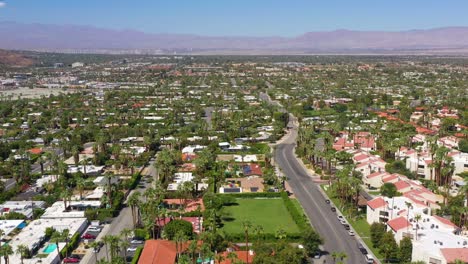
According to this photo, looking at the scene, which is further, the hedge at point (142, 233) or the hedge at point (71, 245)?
the hedge at point (142, 233)

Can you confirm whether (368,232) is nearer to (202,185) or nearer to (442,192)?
(442,192)

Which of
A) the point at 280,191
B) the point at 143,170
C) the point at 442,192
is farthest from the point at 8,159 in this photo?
the point at 442,192

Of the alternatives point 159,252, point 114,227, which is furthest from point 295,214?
point 114,227

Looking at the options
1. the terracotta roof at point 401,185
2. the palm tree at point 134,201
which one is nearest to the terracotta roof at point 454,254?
the terracotta roof at point 401,185

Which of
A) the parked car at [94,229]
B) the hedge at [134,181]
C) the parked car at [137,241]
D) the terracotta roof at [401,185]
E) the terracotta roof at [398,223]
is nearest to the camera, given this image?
the terracotta roof at [398,223]

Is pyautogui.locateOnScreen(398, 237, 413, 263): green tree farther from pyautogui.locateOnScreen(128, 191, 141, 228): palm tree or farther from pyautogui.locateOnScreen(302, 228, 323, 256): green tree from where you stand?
pyautogui.locateOnScreen(128, 191, 141, 228): palm tree

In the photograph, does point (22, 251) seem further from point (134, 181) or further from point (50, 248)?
point (134, 181)

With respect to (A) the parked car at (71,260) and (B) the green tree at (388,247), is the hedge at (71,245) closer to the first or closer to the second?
(A) the parked car at (71,260)
